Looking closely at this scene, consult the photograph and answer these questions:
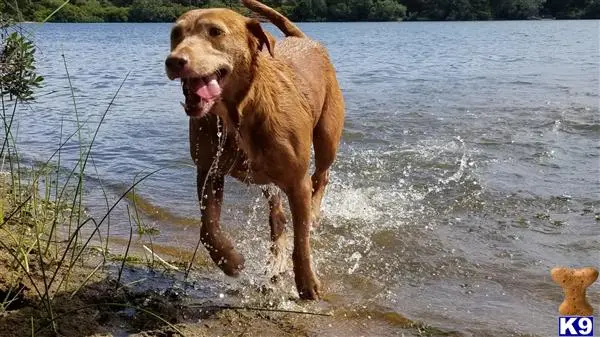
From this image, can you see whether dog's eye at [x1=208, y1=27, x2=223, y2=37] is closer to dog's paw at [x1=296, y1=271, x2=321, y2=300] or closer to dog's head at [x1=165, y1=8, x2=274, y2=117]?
→ dog's head at [x1=165, y1=8, x2=274, y2=117]

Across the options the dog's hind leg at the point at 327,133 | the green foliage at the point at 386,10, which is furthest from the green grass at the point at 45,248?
the green foliage at the point at 386,10

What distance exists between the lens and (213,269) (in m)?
5.11

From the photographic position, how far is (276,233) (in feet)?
17.4

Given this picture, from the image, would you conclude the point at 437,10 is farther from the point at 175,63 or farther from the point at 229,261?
the point at 175,63

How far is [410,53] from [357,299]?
25242 mm

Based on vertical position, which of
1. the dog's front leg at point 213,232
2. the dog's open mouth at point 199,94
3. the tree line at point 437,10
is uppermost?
the tree line at point 437,10

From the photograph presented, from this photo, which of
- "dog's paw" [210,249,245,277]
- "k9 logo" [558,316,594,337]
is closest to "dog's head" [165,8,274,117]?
"dog's paw" [210,249,245,277]

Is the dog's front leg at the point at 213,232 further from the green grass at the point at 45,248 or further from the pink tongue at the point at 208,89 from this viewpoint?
the pink tongue at the point at 208,89

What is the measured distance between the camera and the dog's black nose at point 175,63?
3.30 m

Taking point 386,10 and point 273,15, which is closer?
point 273,15

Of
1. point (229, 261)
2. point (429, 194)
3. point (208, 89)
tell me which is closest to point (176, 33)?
point (208, 89)

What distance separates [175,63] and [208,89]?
0.36 m

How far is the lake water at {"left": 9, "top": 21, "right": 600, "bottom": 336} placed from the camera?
4695mm

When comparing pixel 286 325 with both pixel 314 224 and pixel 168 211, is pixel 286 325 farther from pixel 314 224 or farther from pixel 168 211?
pixel 168 211
